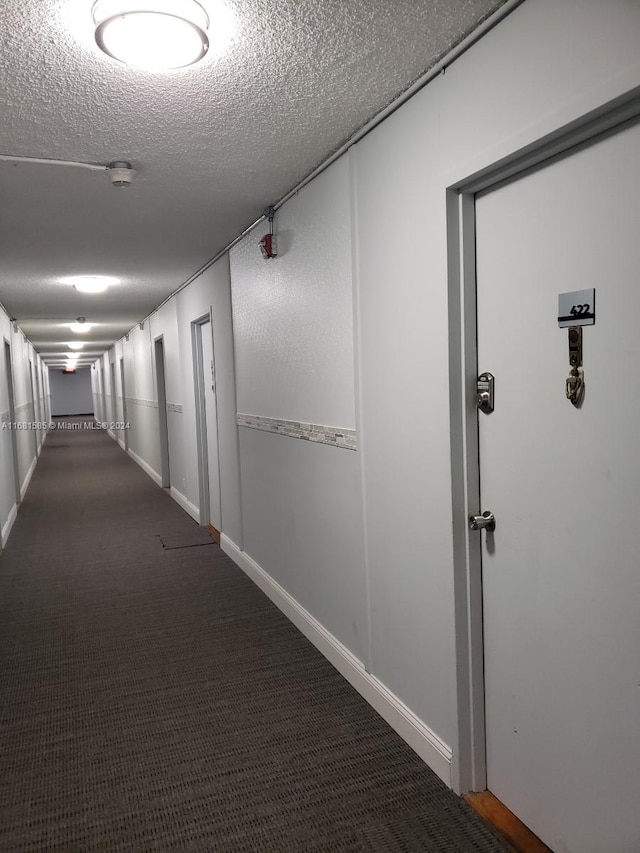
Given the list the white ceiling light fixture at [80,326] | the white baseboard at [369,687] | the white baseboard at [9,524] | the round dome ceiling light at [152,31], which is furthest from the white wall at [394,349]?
the white ceiling light fixture at [80,326]

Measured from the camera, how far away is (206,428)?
603 centimetres

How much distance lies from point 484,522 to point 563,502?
0.35 meters

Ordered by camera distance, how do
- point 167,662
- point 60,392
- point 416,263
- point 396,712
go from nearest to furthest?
1. point 416,263
2. point 396,712
3. point 167,662
4. point 60,392

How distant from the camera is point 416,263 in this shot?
2.16 meters

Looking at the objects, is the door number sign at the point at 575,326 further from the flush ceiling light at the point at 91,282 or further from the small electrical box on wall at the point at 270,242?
the flush ceiling light at the point at 91,282

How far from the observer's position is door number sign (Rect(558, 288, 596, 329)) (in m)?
1.54

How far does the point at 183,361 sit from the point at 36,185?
11.3ft

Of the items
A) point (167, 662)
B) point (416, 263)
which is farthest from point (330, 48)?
point (167, 662)

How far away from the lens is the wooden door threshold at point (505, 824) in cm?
184

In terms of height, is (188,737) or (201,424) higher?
(201,424)

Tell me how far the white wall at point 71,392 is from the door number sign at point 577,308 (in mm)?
27036

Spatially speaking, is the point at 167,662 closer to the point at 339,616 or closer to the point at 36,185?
the point at 339,616

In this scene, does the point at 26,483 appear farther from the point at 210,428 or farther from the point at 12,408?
the point at 210,428

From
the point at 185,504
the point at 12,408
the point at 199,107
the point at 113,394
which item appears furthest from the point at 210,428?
the point at 113,394
